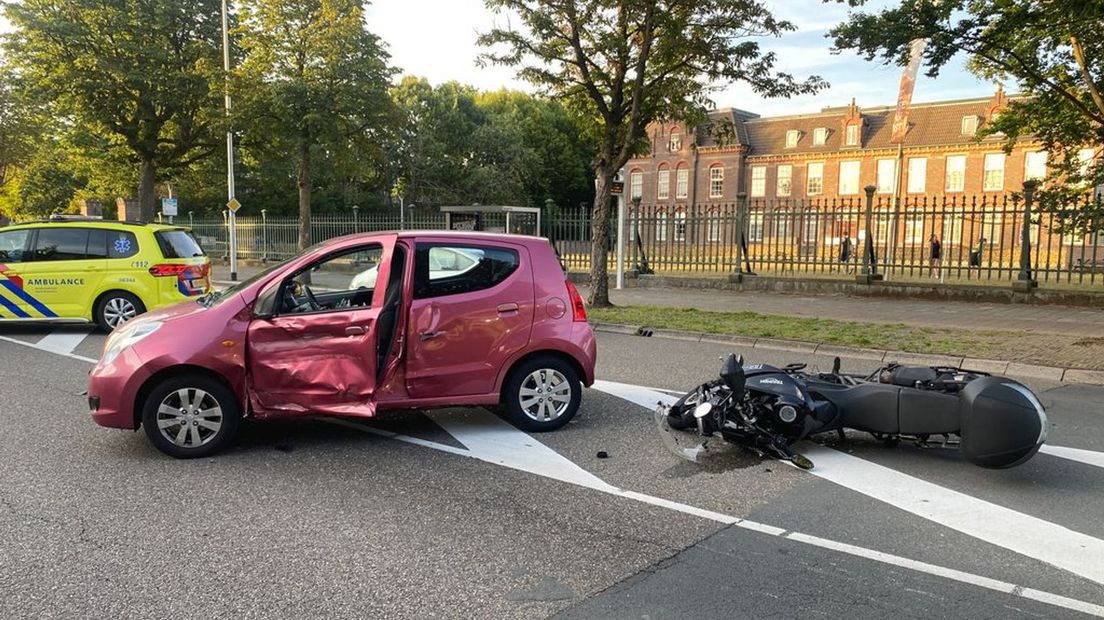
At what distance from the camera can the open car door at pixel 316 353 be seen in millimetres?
5602

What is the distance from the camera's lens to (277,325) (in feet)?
18.4

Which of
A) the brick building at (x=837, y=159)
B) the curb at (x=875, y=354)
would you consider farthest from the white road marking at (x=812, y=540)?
the brick building at (x=837, y=159)

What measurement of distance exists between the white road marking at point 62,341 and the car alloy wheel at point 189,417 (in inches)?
229

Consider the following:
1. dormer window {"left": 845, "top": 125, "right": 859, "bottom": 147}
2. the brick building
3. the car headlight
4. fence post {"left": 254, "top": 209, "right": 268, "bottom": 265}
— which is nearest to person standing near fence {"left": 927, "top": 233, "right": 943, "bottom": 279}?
the car headlight

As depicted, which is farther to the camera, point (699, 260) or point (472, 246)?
point (699, 260)

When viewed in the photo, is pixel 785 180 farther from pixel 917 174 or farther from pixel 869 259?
pixel 869 259

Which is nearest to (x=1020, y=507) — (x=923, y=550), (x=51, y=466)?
(x=923, y=550)

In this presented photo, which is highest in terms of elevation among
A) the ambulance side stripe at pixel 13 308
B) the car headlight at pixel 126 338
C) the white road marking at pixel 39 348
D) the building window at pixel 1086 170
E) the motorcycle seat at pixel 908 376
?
the building window at pixel 1086 170

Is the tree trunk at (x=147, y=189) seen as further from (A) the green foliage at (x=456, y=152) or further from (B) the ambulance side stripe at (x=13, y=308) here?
(B) the ambulance side stripe at (x=13, y=308)

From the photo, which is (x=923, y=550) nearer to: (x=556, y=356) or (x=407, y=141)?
(x=556, y=356)

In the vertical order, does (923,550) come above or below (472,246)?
below

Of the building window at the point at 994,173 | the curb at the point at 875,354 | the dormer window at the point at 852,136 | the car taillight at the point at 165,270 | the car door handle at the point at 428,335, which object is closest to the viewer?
the car door handle at the point at 428,335

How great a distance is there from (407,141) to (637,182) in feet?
91.7

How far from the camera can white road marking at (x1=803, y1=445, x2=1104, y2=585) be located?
396 centimetres
